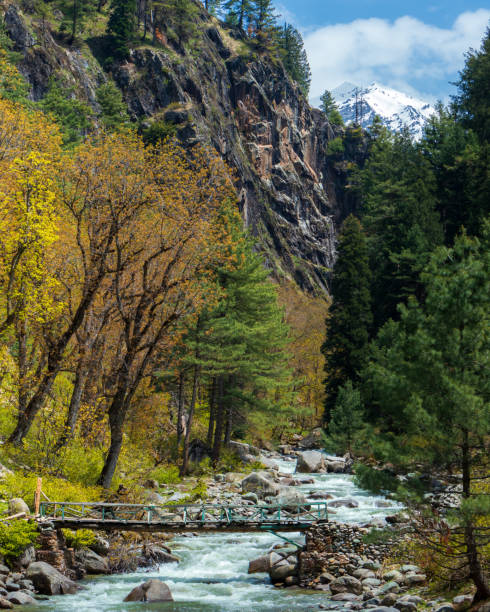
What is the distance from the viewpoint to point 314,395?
5431 cm

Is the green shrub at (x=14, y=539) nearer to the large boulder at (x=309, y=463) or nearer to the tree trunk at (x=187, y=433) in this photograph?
the tree trunk at (x=187, y=433)

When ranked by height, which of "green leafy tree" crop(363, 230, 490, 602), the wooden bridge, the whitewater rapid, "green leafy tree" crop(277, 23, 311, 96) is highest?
"green leafy tree" crop(277, 23, 311, 96)

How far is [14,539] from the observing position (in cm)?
1437

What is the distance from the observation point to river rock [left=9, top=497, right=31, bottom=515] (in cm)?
1550

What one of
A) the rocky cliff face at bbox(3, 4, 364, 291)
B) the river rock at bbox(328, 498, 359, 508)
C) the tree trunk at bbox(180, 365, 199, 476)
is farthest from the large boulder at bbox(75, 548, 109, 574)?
the rocky cliff face at bbox(3, 4, 364, 291)

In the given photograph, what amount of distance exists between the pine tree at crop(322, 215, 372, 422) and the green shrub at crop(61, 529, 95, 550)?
27.5 meters

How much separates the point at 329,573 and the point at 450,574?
3958 mm

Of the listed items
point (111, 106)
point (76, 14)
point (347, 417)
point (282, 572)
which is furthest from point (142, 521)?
point (76, 14)

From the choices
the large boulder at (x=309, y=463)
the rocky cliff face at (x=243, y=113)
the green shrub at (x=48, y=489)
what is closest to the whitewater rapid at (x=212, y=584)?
the green shrub at (x=48, y=489)

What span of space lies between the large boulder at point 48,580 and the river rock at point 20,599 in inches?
37.2

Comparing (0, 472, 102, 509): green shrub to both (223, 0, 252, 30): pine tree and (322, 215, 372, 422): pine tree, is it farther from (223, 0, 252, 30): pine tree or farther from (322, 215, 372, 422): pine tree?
(223, 0, 252, 30): pine tree

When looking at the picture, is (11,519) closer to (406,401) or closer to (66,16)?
(406,401)

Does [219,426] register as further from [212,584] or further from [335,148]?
[335,148]

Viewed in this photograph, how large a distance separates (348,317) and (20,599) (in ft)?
113
